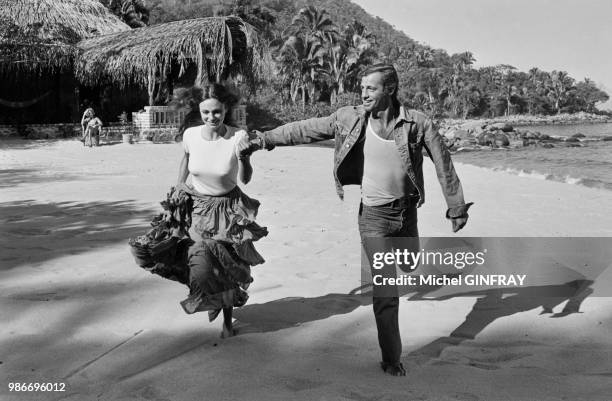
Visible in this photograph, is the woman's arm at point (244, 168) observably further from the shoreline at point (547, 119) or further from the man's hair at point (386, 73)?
the shoreline at point (547, 119)

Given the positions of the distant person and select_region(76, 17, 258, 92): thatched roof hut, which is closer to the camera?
the distant person

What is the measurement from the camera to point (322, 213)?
29.0ft

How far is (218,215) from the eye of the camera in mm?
4117

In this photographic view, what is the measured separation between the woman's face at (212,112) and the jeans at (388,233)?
1053 millimetres

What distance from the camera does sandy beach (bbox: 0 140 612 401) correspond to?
11.3ft

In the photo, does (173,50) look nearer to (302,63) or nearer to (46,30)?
(46,30)

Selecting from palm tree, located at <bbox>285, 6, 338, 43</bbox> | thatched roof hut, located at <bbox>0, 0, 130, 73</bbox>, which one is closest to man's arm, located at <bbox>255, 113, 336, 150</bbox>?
thatched roof hut, located at <bbox>0, 0, 130, 73</bbox>

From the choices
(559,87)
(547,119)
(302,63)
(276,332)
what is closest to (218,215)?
(276,332)

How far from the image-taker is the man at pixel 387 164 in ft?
11.8

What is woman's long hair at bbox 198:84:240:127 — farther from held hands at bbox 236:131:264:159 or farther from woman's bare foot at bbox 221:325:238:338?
woman's bare foot at bbox 221:325:238:338

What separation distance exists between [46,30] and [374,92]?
886 inches

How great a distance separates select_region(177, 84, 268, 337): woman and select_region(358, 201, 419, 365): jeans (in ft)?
2.46

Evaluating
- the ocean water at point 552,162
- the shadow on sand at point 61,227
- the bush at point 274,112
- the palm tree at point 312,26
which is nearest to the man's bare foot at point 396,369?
the shadow on sand at point 61,227

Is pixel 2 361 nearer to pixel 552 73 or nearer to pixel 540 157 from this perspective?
pixel 540 157
